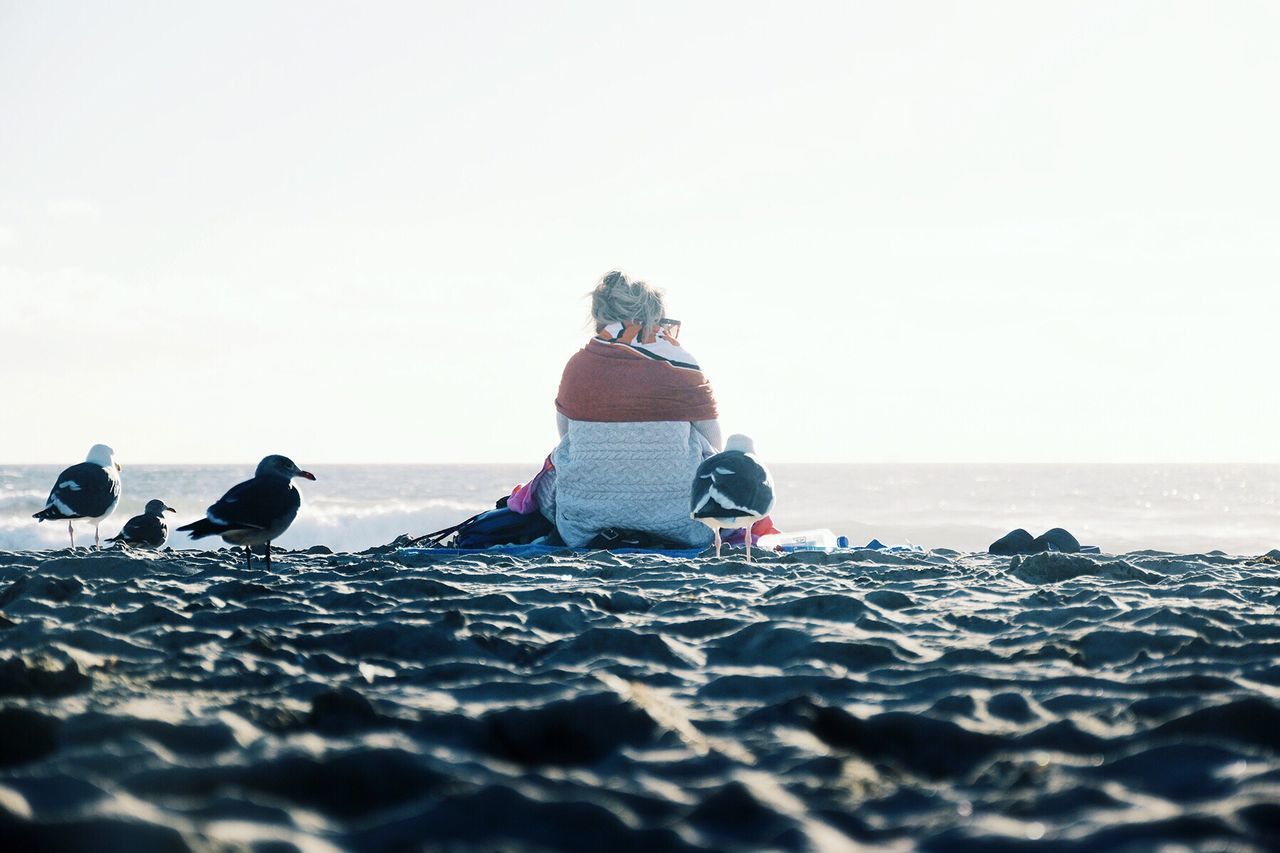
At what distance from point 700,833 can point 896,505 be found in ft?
135

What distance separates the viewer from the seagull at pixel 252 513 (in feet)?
21.1

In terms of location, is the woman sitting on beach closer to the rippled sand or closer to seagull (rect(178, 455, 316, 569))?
seagull (rect(178, 455, 316, 569))

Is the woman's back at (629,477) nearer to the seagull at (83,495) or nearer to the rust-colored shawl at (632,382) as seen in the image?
the rust-colored shawl at (632,382)

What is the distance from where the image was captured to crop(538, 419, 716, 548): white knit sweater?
296 inches

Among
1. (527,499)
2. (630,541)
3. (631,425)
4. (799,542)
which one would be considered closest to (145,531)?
(527,499)

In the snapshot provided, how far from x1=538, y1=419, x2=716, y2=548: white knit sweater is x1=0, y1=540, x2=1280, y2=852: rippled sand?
9.37 ft

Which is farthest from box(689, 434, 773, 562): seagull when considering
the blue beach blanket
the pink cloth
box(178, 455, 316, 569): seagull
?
box(178, 455, 316, 569): seagull

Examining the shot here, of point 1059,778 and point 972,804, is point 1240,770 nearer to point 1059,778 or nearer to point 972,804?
point 1059,778

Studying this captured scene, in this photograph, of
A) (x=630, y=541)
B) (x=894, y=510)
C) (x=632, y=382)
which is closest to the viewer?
(x=632, y=382)

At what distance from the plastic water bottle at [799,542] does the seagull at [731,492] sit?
0.87 meters

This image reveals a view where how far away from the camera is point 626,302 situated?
763cm

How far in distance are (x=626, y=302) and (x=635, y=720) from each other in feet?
17.2

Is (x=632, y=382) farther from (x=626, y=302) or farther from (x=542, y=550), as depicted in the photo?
(x=542, y=550)

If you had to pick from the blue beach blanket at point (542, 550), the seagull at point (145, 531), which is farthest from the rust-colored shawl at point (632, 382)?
the seagull at point (145, 531)
